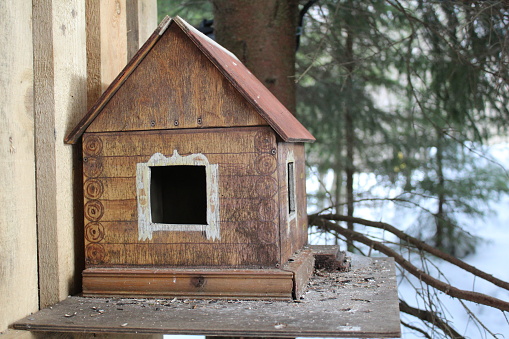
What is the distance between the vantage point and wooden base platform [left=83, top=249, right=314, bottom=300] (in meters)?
1.54

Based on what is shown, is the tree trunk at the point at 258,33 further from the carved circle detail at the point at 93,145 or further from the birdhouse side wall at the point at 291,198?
the carved circle detail at the point at 93,145

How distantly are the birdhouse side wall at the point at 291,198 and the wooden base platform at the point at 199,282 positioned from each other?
8 centimetres

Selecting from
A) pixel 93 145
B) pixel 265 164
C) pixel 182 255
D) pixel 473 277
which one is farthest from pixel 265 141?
pixel 473 277

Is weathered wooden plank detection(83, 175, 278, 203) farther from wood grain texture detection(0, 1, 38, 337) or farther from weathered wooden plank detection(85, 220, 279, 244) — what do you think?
wood grain texture detection(0, 1, 38, 337)

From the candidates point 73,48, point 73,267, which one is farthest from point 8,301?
point 73,48

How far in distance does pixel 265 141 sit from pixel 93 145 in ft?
1.66

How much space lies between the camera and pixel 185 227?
1.62 meters

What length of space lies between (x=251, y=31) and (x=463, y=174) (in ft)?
12.9

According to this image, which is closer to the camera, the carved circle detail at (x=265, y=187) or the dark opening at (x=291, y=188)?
the carved circle detail at (x=265, y=187)

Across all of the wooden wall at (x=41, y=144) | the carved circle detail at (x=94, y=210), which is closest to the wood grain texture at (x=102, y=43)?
the wooden wall at (x=41, y=144)

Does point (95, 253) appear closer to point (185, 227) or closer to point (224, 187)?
point (185, 227)

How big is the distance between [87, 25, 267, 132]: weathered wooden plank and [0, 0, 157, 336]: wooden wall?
140mm

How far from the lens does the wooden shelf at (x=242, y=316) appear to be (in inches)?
50.6

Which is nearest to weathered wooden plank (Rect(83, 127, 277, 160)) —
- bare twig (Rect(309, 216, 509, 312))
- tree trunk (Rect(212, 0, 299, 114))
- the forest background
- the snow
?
bare twig (Rect(309, 216, 509, 312))
